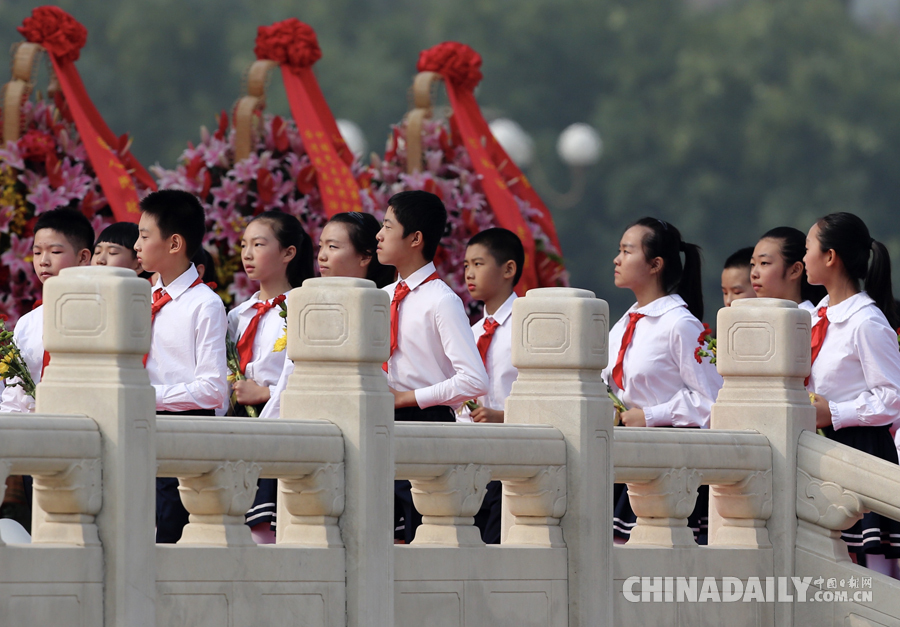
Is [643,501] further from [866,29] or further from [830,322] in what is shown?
[866,29]

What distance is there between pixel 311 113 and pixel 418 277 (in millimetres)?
3578

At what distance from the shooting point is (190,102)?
37594mm

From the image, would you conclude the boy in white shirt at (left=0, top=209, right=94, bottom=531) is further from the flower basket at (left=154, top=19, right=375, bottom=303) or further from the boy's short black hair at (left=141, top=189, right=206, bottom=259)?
the flower basket at (left=154, top=19, right=375, bottom=303)

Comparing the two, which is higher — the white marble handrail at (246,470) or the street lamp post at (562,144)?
the street lamp post at (562,144)

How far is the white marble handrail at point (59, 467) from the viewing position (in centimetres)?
427

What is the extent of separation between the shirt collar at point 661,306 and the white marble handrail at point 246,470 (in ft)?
6.69

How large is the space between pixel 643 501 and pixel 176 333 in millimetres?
1731

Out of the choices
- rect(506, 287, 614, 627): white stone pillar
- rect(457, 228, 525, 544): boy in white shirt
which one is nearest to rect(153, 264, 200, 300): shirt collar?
rect(457, 228, 525, 544): boy in white shirt

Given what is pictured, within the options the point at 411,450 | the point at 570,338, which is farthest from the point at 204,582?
the point at 570,338

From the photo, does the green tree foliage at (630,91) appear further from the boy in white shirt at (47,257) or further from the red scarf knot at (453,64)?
the boy in white shirt at (47,257)

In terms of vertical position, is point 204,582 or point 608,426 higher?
point 608,426

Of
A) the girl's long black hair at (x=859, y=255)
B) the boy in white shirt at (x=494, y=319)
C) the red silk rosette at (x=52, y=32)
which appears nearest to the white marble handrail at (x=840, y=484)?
the girl's long black hair at (x=859, y=255)

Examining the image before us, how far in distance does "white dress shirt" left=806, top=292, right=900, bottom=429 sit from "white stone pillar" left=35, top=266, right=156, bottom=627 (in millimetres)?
2726

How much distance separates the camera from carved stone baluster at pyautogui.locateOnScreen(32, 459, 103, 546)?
4.38m
